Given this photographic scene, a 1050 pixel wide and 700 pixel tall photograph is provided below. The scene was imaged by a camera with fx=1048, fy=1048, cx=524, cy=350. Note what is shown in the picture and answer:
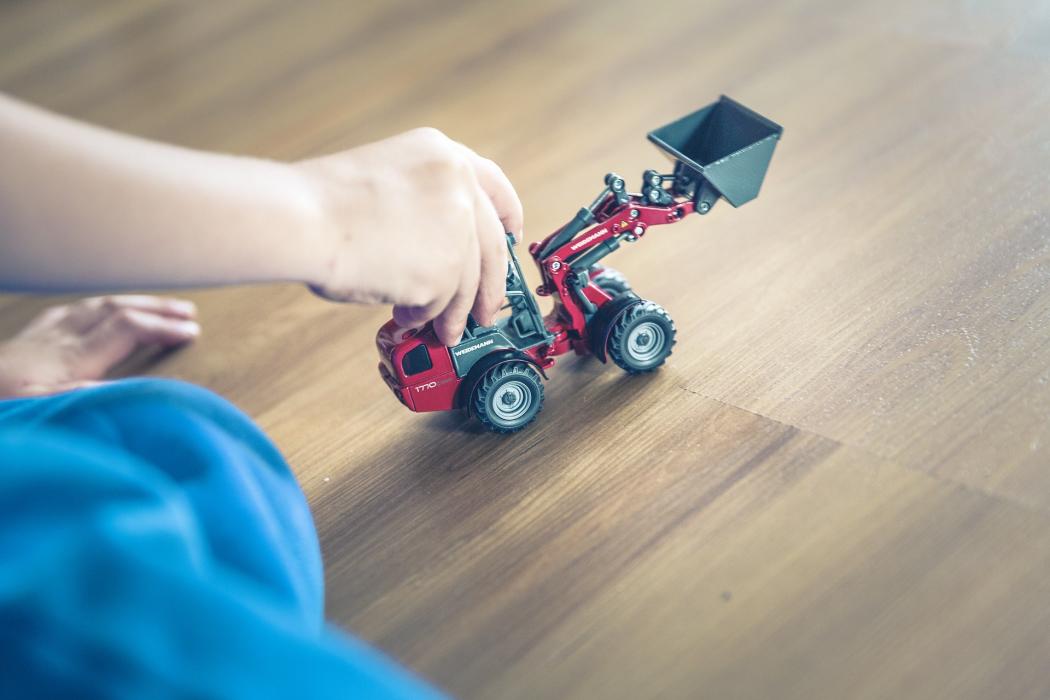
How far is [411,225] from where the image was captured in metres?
0.66

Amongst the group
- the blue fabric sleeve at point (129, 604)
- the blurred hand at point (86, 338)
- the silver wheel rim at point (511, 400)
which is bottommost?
the blurred hand at point (86, 338)

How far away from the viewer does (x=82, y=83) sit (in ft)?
5.70

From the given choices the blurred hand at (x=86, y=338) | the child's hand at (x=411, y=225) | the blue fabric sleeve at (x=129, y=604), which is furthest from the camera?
the blurred hand at (x=86, y=338)

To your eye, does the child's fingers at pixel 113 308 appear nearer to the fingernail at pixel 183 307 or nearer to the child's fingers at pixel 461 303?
the fingernail at pixel 183 307

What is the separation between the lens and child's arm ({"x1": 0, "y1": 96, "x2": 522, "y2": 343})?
53 centimetres

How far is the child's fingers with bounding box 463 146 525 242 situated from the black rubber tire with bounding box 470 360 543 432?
0.11 m

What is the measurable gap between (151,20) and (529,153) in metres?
0.99

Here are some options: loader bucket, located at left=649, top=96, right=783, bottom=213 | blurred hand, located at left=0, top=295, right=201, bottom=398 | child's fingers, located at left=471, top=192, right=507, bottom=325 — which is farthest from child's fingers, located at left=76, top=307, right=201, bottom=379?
loader bucket, located at left=649, top=96, right=783, bottom=213

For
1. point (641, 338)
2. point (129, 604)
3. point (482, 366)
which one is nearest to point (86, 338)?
point (482, 366)

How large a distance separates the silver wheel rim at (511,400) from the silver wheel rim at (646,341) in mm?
95

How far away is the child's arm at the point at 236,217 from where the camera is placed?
0.53 m

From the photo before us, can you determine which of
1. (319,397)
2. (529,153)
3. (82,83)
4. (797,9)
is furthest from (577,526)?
(82,83)

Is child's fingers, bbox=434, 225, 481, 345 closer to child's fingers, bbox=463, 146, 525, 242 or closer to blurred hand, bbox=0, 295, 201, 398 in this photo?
child's fingers, bbox=463, 146, 525, 242

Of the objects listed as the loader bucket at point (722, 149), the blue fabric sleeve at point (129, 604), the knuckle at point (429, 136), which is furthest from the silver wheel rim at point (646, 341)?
the blue fabric sleeve at point (129, 604)
